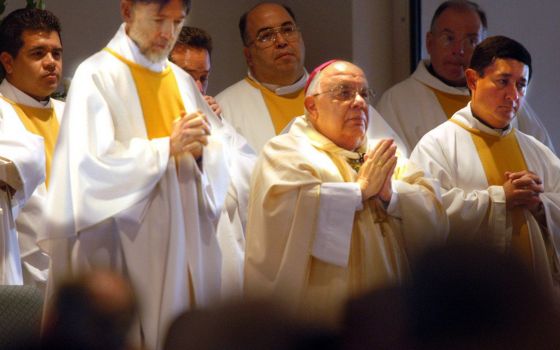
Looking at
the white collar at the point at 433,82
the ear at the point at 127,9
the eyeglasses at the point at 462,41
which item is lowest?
the white collar at the point at 433,82

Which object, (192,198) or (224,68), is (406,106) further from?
(192,198)

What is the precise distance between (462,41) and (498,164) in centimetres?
144

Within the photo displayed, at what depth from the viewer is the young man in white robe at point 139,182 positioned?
4.00m

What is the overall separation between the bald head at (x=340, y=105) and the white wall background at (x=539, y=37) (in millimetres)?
3293

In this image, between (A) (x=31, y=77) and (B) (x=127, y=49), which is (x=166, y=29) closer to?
(B) (x=127, y=49)

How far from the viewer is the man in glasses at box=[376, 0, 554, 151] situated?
6348mm

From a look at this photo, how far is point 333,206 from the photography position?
4.16 meters

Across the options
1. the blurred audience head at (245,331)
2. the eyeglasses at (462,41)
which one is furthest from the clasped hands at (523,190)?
the blurred audience head at (245,331)

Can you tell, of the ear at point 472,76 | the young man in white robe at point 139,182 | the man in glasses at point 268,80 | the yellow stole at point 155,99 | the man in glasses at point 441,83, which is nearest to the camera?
the young man in white robe at point 139,182

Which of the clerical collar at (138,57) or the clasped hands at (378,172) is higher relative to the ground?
the clerical collar at (138,57)

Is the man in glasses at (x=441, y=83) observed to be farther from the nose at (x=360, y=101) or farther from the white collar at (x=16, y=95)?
the white collar at (x=16, y=95)

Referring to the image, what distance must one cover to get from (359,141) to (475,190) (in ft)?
2.62

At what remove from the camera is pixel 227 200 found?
16.0 feet

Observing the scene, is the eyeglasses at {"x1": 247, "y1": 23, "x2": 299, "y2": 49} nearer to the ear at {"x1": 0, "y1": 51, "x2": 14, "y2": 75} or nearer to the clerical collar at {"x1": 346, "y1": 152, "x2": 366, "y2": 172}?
the ear at {"x1": 0, "y1": 51, "x2": 14, "y2": 75}
